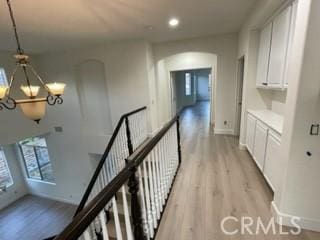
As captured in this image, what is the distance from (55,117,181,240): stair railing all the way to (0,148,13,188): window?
6.81 metres

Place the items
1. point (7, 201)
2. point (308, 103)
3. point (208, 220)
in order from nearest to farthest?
point (308, 103)
point (208, 220)
point (7, 201)

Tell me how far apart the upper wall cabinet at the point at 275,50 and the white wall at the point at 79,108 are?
270 centimetres

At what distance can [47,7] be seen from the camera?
2.43m

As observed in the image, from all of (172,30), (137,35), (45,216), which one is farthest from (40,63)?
(45,216)

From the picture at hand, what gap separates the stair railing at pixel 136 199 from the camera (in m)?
0.79

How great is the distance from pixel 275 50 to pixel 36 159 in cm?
897

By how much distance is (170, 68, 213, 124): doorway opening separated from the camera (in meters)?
7.99

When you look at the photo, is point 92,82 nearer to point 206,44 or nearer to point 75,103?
point 75,103

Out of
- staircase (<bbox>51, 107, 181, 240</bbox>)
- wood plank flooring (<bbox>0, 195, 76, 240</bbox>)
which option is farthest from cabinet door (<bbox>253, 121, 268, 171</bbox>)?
wood plank flooring (<bbox>0, 195, 76, 240</bbox>)

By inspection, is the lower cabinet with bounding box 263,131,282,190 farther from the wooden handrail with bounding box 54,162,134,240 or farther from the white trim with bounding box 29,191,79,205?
the white trim with bounding box 29,191,79,205

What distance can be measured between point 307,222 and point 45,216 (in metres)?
7.24

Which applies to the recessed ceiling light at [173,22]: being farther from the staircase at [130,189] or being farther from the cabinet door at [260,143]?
the cabinet door at [260,143]

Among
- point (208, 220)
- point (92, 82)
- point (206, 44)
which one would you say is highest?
point (206, 44)

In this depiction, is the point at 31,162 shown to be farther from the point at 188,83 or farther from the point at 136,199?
the point at 188,83
